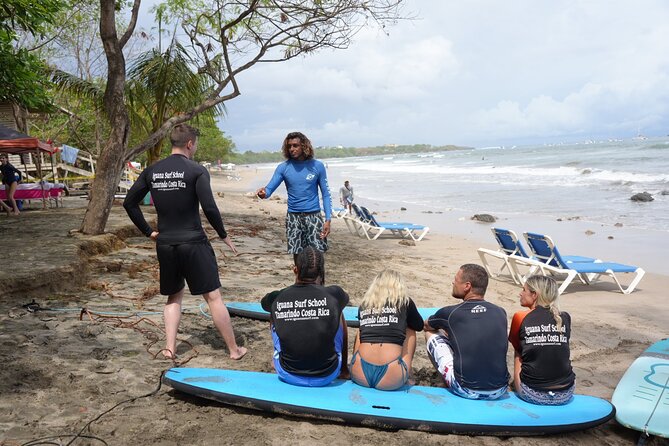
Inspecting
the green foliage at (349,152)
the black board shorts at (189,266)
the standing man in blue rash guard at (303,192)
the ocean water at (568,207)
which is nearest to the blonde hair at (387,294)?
the black board shorts at (189,266)

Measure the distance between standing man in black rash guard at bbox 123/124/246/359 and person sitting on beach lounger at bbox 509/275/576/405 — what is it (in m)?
2.25

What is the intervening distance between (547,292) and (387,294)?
1093 mm

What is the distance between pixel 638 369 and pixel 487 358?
1.70m

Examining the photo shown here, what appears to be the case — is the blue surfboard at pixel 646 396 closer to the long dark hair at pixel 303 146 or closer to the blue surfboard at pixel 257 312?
the blue surfboard at pixel 257 312

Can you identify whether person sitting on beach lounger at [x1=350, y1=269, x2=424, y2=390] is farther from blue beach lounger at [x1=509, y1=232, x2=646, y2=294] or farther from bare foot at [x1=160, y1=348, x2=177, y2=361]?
blue beach lounger at [x1=509, y1=232, x2=646, y2=294]

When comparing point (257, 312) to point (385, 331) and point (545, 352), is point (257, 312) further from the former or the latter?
point (545, 352)

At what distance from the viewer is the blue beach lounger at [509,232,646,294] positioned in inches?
307

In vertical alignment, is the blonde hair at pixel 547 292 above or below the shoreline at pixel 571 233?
above

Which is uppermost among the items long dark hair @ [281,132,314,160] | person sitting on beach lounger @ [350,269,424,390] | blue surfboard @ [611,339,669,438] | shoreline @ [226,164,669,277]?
long dark hair @ [281,132,314,160]

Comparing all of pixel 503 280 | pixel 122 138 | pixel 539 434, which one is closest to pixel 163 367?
pixel 539 434

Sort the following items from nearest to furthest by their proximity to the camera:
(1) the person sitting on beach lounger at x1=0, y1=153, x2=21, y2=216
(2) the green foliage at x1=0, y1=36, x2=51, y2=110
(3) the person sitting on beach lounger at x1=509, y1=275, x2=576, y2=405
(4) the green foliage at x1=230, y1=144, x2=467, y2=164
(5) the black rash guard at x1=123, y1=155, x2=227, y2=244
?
1. (3) the person sitting on beach lounger at x1=509, y1=275, x2=576, y2=405
2. (5) the black rash guard at x1=123, y1=155, x2=227, y2=244
3. (2) the green foliage at x1=0, y1=36, x2=51, y2=110
4. (1) the person sitting on beach lounger at x1=0, y1=153, x2=21, y2=216
5. (4) the green foliage at x1=230, y1=144, x2=467, y2=164

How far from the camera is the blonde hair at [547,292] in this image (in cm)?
355

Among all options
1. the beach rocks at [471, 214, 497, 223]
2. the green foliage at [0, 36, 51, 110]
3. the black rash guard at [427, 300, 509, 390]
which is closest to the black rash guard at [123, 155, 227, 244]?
the black rash guard at [427, 300, 509, 390]

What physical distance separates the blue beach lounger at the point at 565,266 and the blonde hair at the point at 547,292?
4.37 metres
